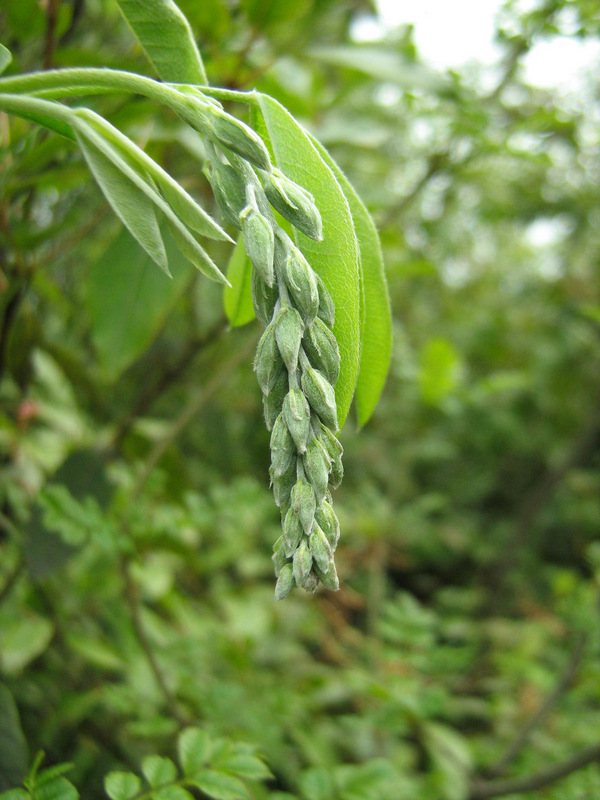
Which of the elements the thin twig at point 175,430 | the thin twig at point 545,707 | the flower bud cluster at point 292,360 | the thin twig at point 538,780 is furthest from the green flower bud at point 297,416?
the thin twig at point 545,707

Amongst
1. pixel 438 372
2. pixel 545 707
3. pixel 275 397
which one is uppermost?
pixel 275 397

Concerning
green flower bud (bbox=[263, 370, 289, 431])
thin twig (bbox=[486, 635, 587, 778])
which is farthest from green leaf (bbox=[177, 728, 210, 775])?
thin twig (bbox=[486, 635, 587, 778])

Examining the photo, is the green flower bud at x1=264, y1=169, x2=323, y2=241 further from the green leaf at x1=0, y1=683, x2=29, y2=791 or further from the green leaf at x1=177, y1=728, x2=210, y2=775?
the green leaf at x1=0, y1=683, x2=29, y2=791

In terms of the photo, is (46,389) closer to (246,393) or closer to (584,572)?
(246,393)

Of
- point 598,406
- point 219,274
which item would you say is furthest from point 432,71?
point 598,406

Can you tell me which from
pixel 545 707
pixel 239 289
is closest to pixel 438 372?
pixel 545 707

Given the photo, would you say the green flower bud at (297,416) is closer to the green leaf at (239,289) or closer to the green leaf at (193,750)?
the green leaf at (239,289)

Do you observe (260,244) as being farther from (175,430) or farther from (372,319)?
(175,430)
